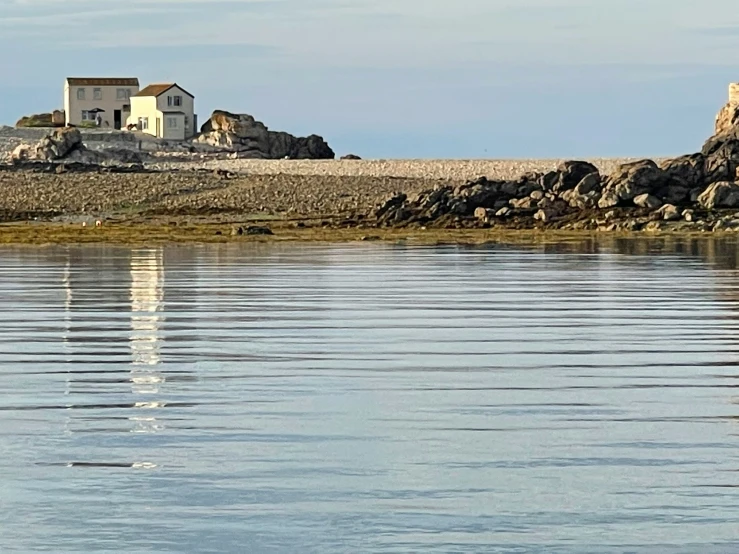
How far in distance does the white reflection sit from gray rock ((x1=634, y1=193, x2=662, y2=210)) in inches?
1081

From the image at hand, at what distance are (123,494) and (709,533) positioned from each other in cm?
307

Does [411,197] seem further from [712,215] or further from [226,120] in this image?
[226,120]

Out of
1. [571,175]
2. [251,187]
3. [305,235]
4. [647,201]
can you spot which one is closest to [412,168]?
[251,187]

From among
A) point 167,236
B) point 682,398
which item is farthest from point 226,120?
point 682,398

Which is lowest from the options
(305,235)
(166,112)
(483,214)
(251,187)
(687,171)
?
(305,235)

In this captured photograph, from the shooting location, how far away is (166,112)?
99.6 m

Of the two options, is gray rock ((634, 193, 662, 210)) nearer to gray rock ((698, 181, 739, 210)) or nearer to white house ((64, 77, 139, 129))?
gray rock ((698, 181, 739, 210))

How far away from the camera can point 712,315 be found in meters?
18.3

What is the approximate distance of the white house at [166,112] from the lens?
9956 cm

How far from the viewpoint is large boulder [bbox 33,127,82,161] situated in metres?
83.6

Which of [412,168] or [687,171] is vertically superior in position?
[412,168]

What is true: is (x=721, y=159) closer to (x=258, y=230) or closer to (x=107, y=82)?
(x=258, y=230)

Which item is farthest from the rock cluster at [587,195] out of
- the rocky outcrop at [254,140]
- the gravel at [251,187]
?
the rocky outcrop at [254,140]

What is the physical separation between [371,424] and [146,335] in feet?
21.7
